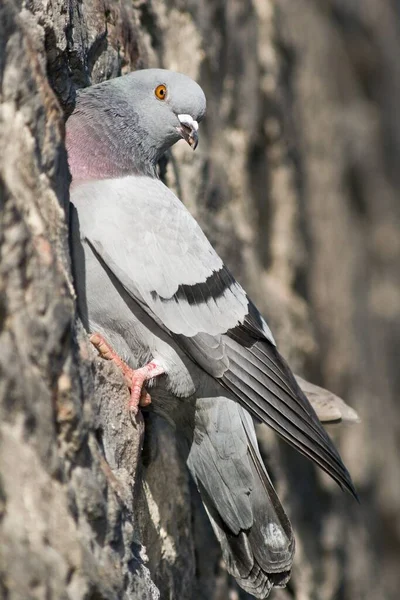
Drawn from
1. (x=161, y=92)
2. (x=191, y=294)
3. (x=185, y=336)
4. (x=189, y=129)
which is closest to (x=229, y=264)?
(x=189, y=129)

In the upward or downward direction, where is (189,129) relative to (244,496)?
upward

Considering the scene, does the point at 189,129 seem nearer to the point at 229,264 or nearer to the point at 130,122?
the point at 130,122

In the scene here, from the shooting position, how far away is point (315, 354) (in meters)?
8.78

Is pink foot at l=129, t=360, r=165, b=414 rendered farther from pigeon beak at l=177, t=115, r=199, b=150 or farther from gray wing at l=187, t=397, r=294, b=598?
pigeon beak at l=177, t=115, r=199, b=150

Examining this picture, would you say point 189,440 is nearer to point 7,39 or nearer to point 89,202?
point 89,202

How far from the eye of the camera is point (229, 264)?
6.55 meters

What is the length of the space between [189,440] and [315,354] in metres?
4.49

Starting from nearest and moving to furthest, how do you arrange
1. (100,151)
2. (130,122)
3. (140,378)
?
(140,378) → (100,151) → (130,122)

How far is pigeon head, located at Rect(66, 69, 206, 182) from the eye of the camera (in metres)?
4.26

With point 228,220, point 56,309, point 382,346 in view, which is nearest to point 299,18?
point 382,346

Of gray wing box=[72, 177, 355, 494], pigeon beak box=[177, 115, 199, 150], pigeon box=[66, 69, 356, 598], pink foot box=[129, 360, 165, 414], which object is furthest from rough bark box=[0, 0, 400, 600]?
pigeon beak box=[177, 115, 199, 150]

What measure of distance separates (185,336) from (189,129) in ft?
4.22

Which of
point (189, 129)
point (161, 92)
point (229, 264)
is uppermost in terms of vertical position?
point (161, 92)

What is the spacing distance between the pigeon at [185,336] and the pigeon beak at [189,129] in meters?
0.29
